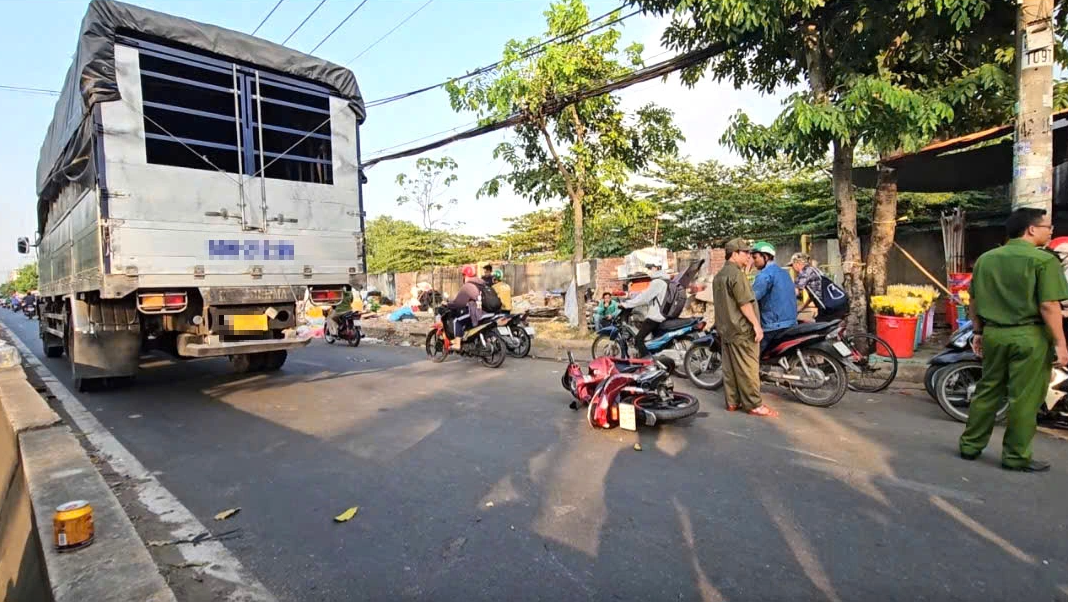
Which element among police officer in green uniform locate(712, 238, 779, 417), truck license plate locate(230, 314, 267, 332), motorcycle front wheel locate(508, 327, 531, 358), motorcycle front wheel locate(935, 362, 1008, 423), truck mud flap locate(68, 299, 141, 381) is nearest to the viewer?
motorcycle front wheel locate(935, 362, 1008, 423)

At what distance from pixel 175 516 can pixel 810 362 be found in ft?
17.2

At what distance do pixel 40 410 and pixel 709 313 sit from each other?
9670mm

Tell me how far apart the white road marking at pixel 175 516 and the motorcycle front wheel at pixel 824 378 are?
4.86 m

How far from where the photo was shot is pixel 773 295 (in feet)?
19.1

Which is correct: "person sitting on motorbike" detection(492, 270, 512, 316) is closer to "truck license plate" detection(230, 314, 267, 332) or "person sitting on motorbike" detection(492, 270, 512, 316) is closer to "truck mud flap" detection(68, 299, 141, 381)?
"truck license plate" detection(230, 314, 267, 332)

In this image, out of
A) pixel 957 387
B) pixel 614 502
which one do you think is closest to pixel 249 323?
pixel 614 502

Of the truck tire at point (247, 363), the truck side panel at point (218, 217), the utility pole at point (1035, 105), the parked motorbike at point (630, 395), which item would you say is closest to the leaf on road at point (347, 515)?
the parked motorbike at point (630, 395)

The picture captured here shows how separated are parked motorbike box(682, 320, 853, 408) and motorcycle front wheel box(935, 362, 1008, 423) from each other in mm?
739

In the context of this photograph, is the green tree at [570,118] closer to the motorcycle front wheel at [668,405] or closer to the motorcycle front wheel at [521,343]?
the motorcycle front wheel at [521,343]

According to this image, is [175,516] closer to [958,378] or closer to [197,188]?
[197,188]

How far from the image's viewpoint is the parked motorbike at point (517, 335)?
914cm

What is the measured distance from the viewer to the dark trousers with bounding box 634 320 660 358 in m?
7.26

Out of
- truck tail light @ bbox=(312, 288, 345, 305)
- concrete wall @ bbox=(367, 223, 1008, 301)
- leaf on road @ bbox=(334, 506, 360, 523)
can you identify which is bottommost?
leaf on road @ bbox=(334, 506, 360, 523)

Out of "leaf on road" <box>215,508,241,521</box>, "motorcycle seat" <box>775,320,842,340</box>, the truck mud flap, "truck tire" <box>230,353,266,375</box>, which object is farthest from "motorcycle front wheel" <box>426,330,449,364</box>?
"leaf on road" <box>215,508,241,521</box>
